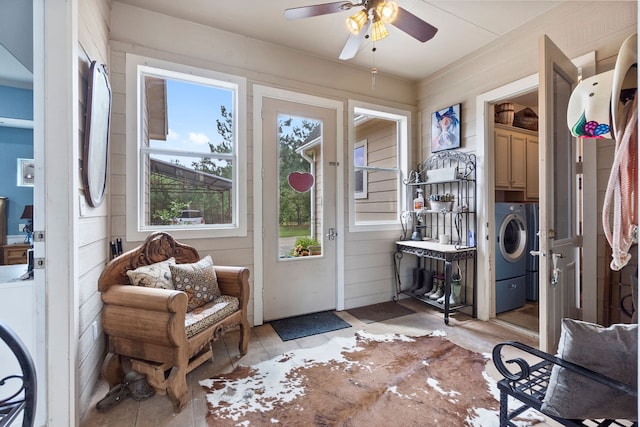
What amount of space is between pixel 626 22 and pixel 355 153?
2374 millimetres

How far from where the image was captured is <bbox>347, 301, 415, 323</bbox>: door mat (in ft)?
10.3

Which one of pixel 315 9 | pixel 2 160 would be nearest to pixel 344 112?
pixel 315 9

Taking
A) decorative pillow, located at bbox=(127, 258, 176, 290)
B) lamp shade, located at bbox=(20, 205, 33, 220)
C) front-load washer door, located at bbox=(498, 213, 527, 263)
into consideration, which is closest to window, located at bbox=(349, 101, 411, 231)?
front-load washer door, located at bbox=(498, 213, 527, 263)

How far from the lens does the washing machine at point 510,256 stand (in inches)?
127

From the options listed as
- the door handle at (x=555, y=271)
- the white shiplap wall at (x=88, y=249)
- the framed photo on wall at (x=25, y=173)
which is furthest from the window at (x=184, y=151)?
Answer: the door handle at (x=555, y=271)

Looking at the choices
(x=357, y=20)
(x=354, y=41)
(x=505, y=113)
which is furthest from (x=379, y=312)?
(x=505, y=113)

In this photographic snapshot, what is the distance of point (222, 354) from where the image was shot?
2352 millimetres

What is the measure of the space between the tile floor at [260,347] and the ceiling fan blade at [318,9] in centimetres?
252

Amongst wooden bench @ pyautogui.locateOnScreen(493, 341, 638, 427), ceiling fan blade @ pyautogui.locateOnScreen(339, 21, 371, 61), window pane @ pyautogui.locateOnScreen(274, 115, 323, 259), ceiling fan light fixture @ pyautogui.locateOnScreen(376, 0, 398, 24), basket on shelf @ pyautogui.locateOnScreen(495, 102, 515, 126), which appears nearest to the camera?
wooden bench @ pyautogui.locateOnScreen(493, 341, 638, 427)

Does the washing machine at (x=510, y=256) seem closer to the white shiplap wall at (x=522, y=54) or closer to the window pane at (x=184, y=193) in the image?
the white shiplap wall at (x=522, y=54)

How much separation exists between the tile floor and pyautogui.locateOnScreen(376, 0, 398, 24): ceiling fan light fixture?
2510mm

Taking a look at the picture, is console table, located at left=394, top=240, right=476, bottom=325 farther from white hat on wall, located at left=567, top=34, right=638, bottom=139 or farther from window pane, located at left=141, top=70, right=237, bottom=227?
window pane, located at left=141, top=70, right=237, bottom=227

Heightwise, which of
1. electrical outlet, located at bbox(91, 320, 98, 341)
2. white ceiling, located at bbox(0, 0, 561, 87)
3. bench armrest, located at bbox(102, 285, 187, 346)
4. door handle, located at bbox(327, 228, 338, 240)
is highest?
white ceiling, located at bbox(0, 0, 561, 87)

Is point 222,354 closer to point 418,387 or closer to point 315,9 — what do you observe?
point 418,387
